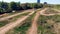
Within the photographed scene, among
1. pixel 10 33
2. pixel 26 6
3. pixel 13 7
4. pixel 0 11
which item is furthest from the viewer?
pixel 26 6

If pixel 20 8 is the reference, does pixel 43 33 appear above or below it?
above

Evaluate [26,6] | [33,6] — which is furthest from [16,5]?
[33,6]

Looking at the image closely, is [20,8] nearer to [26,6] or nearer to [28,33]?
[26,6]

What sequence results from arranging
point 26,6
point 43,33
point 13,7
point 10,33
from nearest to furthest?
point 10,33 → point 43,33 → point 13,7 → point 26,6

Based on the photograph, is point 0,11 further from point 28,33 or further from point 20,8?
point 28,33

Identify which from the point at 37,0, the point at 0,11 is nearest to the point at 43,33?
the point at 0,11

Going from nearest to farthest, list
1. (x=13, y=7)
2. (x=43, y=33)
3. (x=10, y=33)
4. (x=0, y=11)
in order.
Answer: (x=10, y=33)
(x=43, y=33)
(x=0, y=11)
(x=13, y=7)

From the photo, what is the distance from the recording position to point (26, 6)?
287ft

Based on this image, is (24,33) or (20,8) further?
(20,8)

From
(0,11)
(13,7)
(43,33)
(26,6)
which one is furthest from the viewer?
(26,6)

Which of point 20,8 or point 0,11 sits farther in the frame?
point 20,8

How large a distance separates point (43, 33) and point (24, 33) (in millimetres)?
2735

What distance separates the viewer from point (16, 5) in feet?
258

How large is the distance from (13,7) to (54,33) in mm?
52419
